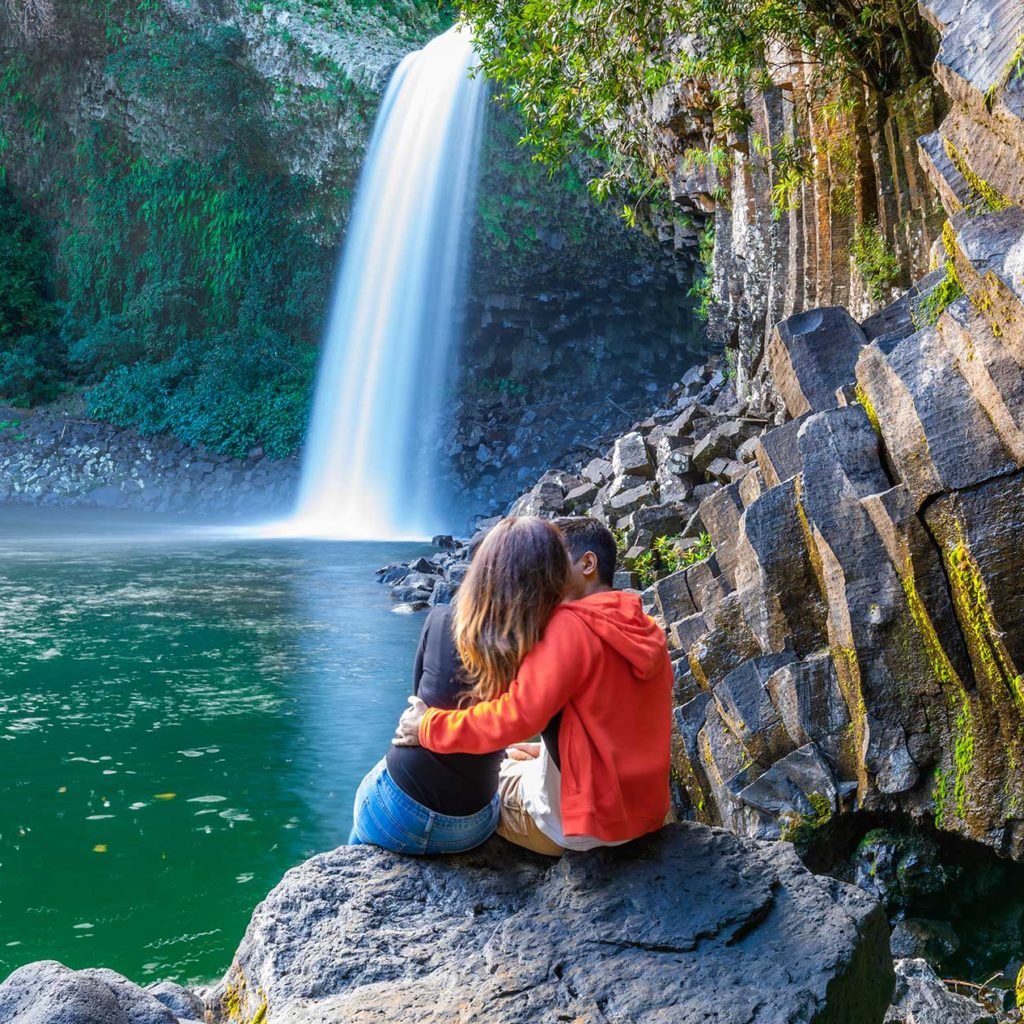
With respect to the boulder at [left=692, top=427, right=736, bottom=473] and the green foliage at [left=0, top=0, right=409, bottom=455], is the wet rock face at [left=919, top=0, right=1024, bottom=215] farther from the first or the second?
the green foliage at [left=0, top=0, right=409, bottom=455]

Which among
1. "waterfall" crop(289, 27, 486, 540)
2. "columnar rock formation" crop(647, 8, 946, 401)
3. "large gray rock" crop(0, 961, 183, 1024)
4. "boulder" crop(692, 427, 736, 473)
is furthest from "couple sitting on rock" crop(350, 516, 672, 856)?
"waterfall" crop(289, 27, 486, 540)

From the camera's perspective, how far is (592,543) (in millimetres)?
3316

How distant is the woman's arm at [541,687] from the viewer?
2977mm

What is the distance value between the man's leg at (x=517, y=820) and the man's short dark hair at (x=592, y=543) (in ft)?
2.20

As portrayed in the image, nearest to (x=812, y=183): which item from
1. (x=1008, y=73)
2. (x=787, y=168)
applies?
(x=787, y=168)

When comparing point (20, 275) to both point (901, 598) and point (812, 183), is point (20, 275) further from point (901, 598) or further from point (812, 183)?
point (901, 598)

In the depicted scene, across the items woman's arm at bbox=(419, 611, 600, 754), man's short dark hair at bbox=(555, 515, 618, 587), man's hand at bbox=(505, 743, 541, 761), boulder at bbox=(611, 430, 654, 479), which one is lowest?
man's hand at bbox=(505, 743, 541, 761)

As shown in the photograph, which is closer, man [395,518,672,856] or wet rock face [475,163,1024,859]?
man [395,518,672,856]

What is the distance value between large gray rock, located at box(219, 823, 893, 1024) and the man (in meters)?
0.17

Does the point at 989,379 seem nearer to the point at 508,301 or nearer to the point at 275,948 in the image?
the point at 275,948

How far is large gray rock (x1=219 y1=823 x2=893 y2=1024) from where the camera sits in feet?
8.78

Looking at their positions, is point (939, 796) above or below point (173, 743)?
above

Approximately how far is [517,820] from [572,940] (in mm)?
547

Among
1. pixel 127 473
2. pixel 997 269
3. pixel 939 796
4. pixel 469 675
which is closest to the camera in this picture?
pixel 469 675
